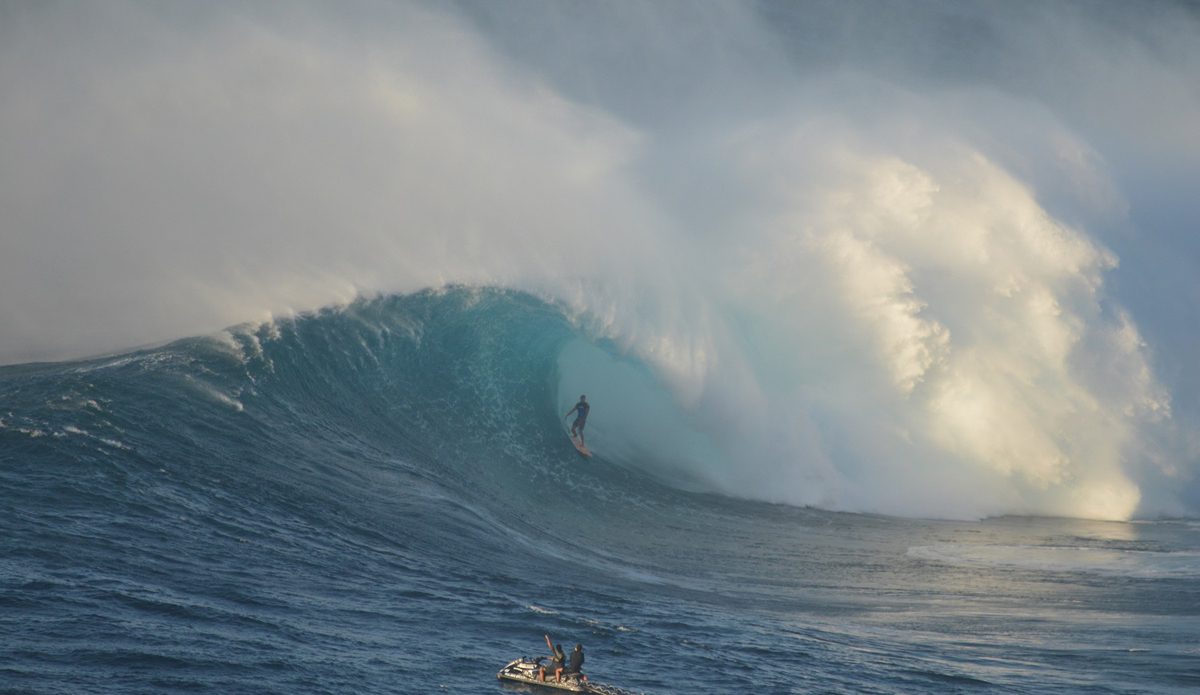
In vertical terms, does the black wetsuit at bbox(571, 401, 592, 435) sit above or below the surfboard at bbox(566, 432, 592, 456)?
above

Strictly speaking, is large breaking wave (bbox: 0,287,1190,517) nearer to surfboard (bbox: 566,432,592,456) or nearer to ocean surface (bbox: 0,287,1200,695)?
ocean surface (bbox: 0,287,1200,695)

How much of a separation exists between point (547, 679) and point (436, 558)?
3.51m

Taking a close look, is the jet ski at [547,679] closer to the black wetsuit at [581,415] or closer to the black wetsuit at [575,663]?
the black wetsuit at [575,663]

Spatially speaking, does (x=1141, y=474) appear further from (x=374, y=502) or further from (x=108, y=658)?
(x=108, y=658)

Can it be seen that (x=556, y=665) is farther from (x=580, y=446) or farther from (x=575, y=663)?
(x=580, y=446)

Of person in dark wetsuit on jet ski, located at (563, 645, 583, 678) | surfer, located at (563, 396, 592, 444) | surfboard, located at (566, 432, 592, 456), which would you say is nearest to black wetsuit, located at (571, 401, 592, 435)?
surfer, located at (563, 396, 592, 444)

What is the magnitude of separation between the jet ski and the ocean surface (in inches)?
5.9

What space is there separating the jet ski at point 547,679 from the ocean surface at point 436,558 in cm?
15

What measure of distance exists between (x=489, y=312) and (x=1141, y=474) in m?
15.4

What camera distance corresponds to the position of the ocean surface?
Answer: 780 cm

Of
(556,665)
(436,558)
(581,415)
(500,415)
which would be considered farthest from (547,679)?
(581,415)

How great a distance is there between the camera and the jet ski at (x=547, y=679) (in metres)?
7.74

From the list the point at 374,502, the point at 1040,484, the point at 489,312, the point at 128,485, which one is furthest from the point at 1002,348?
the point at 128,485

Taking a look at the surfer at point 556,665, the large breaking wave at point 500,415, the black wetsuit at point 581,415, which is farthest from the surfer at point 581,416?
the surfer at point 556,665
